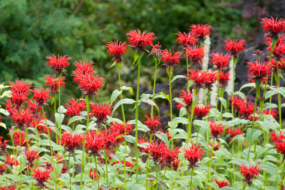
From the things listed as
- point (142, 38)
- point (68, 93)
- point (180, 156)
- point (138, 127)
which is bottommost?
point (68, 93)

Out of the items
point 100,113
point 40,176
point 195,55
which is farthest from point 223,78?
point 40,176

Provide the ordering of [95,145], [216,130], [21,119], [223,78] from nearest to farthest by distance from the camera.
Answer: [95,145]
[21,119]
[216,130]
[223,78]

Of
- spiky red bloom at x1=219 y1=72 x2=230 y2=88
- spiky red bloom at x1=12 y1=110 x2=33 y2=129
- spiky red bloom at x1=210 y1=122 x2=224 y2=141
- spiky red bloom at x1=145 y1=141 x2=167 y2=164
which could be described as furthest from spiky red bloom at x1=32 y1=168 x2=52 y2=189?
spiky red bloom at x1=219 y1=72 x2=230 y2=88

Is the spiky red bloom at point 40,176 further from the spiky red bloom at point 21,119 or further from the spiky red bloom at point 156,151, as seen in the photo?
the spiky red bloom at point 156,151

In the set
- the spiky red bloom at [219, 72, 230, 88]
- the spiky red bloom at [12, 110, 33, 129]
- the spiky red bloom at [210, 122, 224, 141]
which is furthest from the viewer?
the spiky red bloom at [219, 72, 230, 88]

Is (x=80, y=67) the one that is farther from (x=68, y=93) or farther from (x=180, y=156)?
(x=68, y=93)

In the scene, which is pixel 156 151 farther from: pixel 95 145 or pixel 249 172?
pixel 249 172

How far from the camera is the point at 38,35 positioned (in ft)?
16.2

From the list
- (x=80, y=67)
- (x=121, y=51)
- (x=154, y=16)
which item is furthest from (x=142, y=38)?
(x=154, y=16)

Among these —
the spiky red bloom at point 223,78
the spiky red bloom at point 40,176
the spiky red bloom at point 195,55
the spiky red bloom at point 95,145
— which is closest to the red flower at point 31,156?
the spiky red bloom at point 40,176

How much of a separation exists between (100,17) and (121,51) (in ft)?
18.9

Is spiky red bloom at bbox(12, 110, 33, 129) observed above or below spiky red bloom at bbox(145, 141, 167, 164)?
above

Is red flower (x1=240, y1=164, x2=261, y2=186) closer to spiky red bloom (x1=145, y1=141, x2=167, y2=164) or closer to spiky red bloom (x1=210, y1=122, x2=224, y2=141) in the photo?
spiky red bloom (x1=210, y1=122, x2=224, y2=141)

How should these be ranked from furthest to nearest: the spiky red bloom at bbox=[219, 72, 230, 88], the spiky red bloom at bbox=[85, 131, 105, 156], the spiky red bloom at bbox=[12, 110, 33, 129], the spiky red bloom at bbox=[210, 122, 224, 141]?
the spiky red bloom at bbox=[219, 72, 230, 88], the spiky red bloom at bbox=[210, 122, 224, 141], the spiky red bloom at bbox=[12, 110, 33, 129], the spiky red bloom at bbox=[85, 131, 105, 156]
